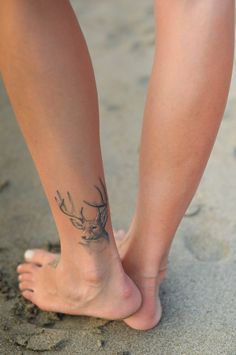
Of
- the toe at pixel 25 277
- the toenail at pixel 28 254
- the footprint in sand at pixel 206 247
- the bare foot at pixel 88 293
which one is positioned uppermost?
the bare foot at pixel 88 293

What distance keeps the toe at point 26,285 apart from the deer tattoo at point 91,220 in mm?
236

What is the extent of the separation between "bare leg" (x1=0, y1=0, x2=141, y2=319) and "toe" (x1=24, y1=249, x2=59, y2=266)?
162 millimetres

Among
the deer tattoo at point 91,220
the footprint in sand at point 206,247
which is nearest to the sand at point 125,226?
the footprint in sand at point 206,247

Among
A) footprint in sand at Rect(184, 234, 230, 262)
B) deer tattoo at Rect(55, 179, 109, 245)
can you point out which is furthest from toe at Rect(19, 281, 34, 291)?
footprint in sand at Rect(184, 234, 230, 262)

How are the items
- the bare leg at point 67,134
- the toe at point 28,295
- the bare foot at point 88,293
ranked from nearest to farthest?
the bare leg at point 67,134
the bare foot at point 88,293
the toe at point 28,295

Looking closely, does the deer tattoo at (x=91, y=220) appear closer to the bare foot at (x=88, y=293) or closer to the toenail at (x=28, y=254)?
the bare foot at (x=88, y=293)

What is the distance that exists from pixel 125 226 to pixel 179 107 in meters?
0.54

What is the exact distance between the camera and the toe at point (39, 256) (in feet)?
4.43

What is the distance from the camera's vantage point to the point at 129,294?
1.16m

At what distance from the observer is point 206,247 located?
1416 mm

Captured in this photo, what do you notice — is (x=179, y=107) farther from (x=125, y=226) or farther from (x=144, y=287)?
(x=125, y=226)

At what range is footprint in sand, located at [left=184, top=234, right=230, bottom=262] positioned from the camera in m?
1.38

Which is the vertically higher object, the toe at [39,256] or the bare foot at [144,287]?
the bare foot at [144,287]

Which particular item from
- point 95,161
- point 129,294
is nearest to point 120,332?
point 129,294
